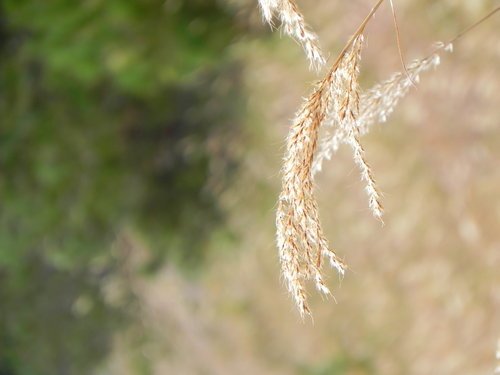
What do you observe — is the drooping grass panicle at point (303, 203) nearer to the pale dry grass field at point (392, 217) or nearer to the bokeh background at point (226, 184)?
the bokeh background at point (226, 184)

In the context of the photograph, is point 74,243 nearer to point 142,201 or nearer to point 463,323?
point 142,201

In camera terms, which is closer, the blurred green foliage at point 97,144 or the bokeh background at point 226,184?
the blurred green foliage at point 97,144

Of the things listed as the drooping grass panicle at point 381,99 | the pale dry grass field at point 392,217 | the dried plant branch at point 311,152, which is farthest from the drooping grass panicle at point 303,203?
the pale dry grass field at point 392,217

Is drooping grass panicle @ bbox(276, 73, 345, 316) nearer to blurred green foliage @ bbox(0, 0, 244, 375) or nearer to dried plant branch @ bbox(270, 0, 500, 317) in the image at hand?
dried plant branch @ bbox(270, 0, 500, 317)

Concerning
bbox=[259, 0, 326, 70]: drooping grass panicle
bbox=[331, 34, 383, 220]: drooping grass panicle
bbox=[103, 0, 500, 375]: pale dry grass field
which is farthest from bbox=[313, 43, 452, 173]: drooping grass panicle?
bbox=[103, 0, 500, 375]: pale dry grass field

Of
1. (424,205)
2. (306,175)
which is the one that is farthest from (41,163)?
(306,175)

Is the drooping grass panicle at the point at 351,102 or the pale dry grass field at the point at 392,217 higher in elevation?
the pale dry grass field at the point at 392,217

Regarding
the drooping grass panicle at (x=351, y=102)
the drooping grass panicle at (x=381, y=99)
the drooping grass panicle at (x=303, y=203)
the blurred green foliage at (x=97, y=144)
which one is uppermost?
the blurred green foliage at (x=97, y=144)
